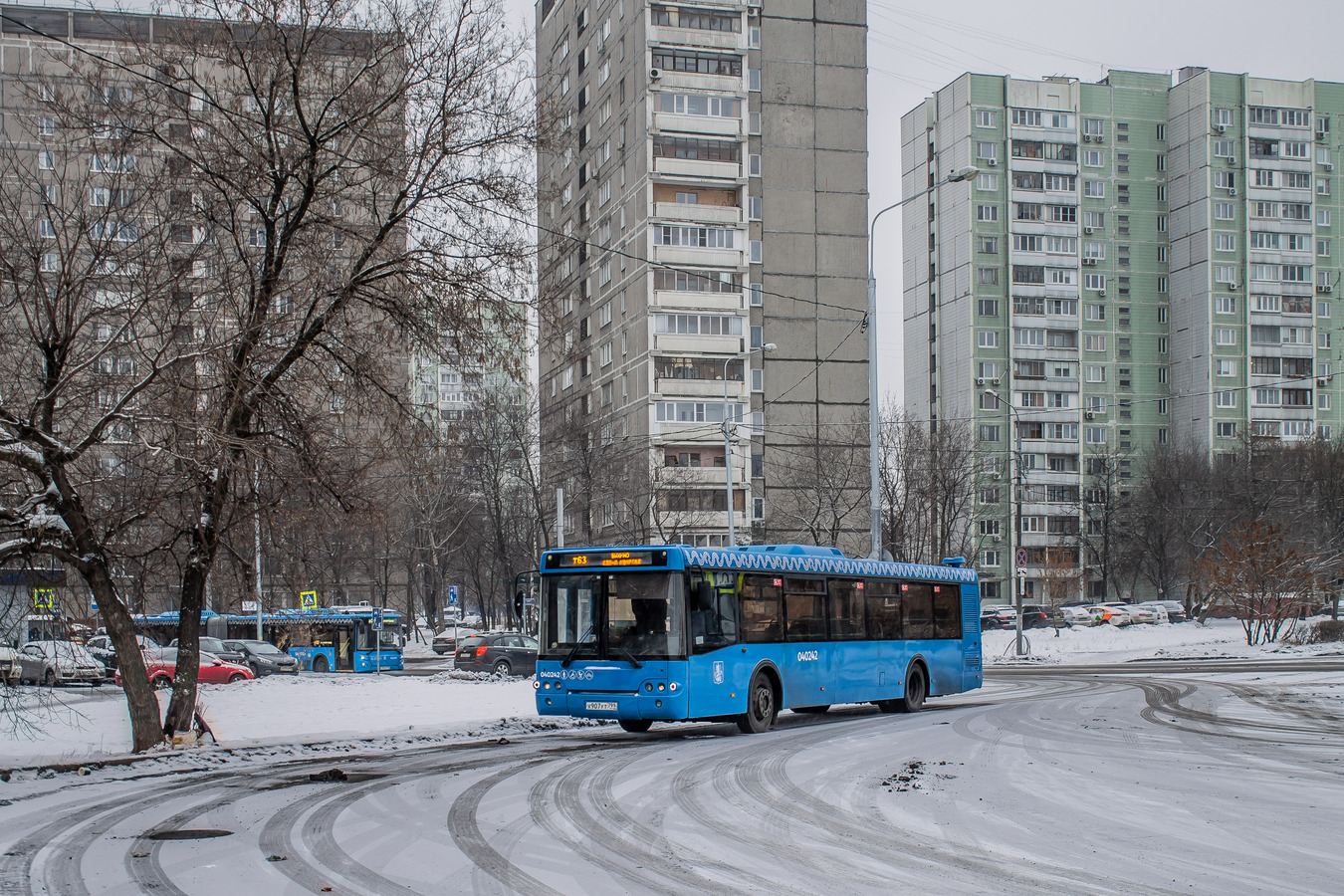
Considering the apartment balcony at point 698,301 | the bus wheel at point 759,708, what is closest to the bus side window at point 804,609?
→ the bus wheel at point 759,708

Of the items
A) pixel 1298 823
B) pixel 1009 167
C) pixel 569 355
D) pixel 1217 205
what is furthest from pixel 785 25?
pixel 1298 823

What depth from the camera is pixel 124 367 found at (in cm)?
1487

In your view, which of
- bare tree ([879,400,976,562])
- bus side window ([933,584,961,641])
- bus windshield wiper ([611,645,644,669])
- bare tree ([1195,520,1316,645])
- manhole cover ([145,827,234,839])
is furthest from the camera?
bare tree ([879,400,976,562])

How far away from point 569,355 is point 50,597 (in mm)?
8385

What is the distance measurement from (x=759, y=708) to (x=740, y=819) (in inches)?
322

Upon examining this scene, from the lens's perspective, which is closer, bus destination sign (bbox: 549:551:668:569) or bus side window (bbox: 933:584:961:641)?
bus destination sign (bbox: 549:551:668:569)

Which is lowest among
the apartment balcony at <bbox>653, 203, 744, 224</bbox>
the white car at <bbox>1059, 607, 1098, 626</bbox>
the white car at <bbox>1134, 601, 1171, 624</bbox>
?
the white car at <bbox>1059, 607, 1098, 626</bbox>

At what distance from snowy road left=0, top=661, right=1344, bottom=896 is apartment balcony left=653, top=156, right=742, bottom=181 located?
50.9 m

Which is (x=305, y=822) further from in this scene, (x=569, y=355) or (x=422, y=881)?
(x=569, y=355)

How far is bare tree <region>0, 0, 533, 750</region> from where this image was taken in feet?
44.8

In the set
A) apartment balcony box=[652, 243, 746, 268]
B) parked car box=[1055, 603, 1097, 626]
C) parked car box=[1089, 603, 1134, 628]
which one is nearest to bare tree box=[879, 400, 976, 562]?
parked car box=[1055, 603, 1097, 626]

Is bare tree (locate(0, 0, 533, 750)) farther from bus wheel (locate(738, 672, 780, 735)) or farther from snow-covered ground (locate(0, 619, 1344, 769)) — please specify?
bus wheel (locate(738, 672, 780, 735))

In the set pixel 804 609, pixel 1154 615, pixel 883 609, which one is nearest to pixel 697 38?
pixel 1154 615

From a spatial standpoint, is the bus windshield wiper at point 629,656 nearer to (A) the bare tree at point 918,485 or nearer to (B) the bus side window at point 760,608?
(B) the bus side window at point 760,608
